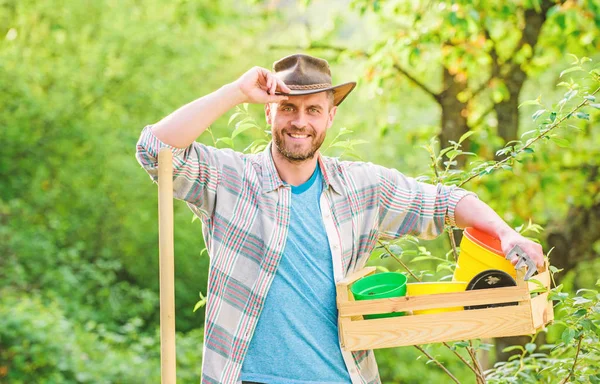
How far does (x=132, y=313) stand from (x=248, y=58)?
390 cm

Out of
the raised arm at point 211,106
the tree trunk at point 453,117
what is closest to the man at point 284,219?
the raised arm at point 211,106

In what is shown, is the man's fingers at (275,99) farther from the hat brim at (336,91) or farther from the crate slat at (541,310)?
the crate slat at (541,310)

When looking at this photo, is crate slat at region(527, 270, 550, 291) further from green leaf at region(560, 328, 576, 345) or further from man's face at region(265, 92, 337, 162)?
man's face at region(265, 92, 337, 162)

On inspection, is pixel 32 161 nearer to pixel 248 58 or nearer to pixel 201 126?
pixel 248 58

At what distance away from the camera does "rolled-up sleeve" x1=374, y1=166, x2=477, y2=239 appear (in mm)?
2461

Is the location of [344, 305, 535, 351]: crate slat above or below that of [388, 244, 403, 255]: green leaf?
below

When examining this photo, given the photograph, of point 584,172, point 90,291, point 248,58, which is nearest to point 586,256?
point 584,172

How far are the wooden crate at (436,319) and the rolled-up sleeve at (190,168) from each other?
449 millimetres

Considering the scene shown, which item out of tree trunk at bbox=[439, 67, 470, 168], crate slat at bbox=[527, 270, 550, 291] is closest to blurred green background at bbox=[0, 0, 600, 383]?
tree trunk at bbox=[439, 67, 470, 168]

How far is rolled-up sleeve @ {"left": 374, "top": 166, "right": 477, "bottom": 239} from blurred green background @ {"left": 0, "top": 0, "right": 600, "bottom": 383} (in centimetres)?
347

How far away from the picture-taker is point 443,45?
5832 mm

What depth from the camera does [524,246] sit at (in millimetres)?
2125

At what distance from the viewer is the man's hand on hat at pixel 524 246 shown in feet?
6.91

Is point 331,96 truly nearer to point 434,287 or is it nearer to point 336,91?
point 336,91
